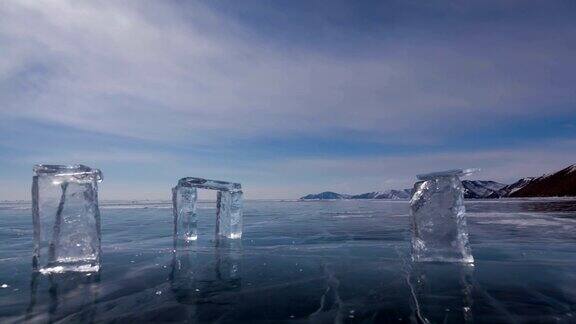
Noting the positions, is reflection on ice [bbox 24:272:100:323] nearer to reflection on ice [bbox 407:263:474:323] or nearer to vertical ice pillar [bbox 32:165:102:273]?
vertical ice pillar [bbox 32:165:102:273]

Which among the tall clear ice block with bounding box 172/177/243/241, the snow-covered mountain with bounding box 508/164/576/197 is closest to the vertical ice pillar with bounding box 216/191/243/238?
the tall clear ice block with bounding box 172/177/243/241

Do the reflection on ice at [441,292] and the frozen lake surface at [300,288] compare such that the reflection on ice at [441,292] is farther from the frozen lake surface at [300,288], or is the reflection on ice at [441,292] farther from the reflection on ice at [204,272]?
the reflection on ice at [204,272]

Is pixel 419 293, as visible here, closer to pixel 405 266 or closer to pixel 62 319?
pixel 405 266

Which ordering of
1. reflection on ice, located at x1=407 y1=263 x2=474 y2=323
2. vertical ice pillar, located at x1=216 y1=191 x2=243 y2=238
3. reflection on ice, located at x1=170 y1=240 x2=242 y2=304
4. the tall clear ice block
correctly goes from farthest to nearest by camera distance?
vertical ice pillar, located at x1=216 y1=191 x2=243 y2=238
the tall clear ice block
reflection on ice, located at x1=170 y1=240 x2=242 y2=304
reflection on ice, located at x1=407 y1=263 x2=474 y2=323

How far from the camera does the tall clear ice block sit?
418 inches

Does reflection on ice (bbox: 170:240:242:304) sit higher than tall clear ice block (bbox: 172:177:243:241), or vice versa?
tall clear ice block (bbox: 172:177:243:241)

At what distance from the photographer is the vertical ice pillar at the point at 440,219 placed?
6.82 m

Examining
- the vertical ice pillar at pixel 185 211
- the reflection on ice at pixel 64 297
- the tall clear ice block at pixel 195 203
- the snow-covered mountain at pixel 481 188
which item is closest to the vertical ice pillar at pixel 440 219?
the reflection on ice at pixel 64 297

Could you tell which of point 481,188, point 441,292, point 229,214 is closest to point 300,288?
point 441,292

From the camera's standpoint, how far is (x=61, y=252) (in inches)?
269

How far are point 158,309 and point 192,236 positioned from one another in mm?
7311

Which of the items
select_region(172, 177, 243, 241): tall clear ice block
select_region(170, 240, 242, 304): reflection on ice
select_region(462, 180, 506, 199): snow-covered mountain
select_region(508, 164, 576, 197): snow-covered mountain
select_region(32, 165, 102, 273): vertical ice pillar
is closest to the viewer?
select_region(170, 240, 242, 304): reflection on ice

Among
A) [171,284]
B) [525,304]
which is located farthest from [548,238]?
[171,284]

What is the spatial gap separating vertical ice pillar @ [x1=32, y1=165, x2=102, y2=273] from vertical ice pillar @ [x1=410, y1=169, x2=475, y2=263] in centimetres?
634
